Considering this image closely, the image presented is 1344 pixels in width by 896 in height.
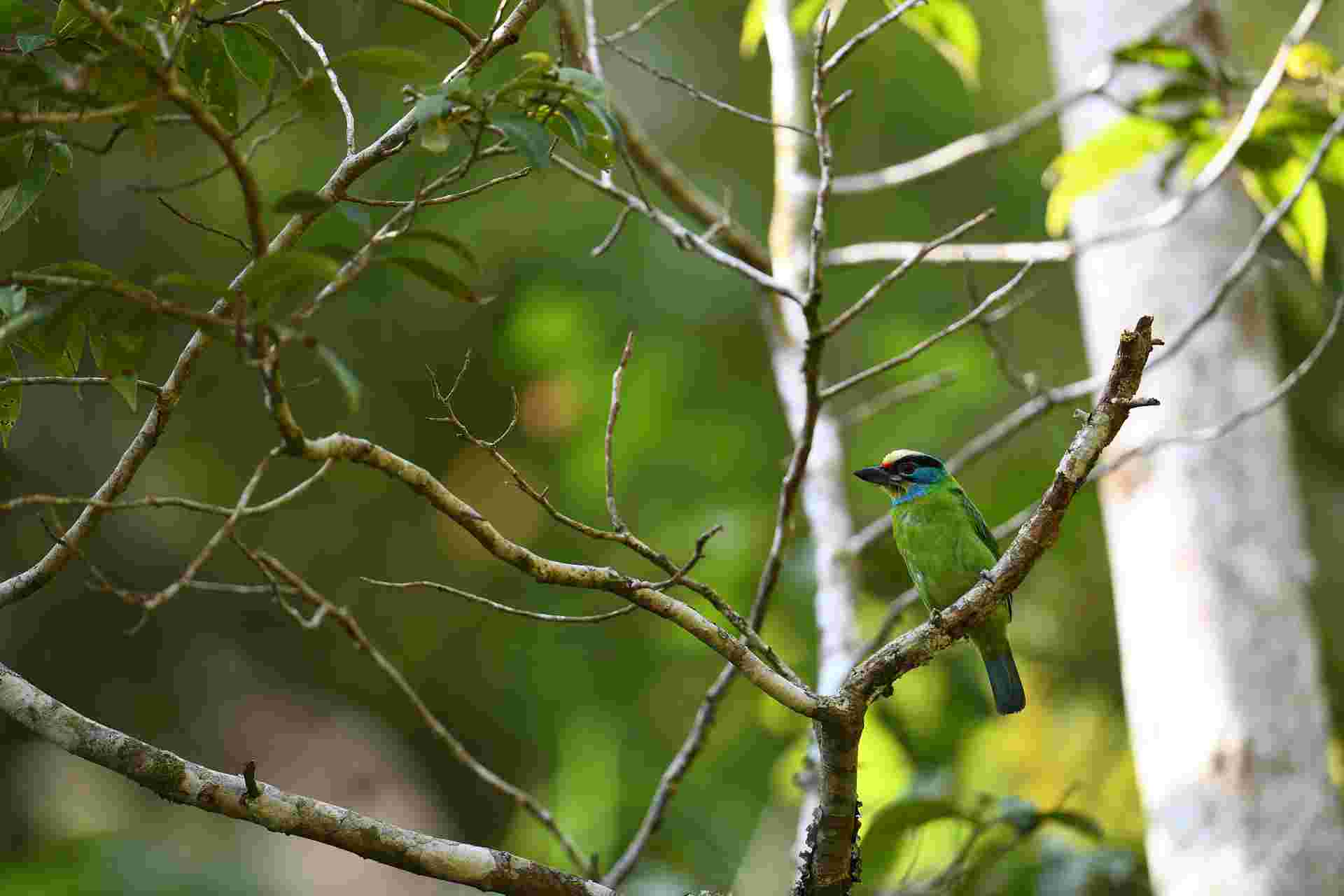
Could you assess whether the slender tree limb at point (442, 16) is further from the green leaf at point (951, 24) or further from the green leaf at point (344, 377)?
the green leaf at point (951, 24)

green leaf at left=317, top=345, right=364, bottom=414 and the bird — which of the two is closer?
green leaf at left=317, top=345, right=364, bottom=414

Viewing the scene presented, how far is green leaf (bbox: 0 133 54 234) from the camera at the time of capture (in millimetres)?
2148

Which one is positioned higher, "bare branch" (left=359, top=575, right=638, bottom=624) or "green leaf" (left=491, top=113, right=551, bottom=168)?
"green leaf" (left=491, top=113, right=551, bottom=168)

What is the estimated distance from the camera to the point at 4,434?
225 centimetres

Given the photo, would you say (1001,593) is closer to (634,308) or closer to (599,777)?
(599,777)

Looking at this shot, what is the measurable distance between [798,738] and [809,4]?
310 cm

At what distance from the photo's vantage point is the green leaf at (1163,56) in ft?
11.9

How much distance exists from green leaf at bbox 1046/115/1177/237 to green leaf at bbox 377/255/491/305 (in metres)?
2.57

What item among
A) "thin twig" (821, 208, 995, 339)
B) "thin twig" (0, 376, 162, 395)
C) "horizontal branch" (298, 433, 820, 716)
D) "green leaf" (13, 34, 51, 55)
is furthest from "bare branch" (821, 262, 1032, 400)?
"green leaf" (13, 34, 51, 55)

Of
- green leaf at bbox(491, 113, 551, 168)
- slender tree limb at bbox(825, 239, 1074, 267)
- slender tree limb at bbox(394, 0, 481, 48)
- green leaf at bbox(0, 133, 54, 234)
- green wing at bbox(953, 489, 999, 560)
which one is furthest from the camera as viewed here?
green wing at bbox(953, 489, 999, 560)

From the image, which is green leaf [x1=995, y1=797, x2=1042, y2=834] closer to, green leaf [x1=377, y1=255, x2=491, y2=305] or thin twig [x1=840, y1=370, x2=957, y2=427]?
thin twig [x1=840, y1=370, x2=957, y2=427]

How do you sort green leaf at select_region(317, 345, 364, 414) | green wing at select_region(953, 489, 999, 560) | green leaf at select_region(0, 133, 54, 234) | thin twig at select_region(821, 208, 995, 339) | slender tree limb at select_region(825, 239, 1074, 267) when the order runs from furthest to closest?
green wing at select_region(953, 489, 999, 560) < slender tree limb at select_region(825, 239, 1074, 267) < thin twig at select_region(821, 208, 995, 339) < green leaf at select_region(0, 133, 54, 234) < green leaf at select_region(317, 345, 364, 414)

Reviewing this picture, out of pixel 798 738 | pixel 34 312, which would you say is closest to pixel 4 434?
pixel 34 312

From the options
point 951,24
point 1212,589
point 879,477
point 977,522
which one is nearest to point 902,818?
point 977,522
